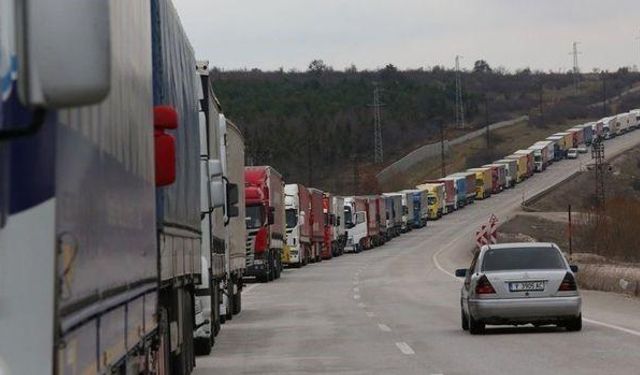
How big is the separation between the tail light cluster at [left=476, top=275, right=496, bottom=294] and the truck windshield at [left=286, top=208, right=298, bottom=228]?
43.5 metres

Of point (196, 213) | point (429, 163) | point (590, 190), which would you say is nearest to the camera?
point (196, 213)

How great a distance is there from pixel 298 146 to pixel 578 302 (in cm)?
16524

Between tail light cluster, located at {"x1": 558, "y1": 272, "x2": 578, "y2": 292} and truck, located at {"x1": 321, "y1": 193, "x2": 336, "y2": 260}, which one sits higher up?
truck, located at {"x1": 321, "y1": 193, "x2": 336, "y2": 260}

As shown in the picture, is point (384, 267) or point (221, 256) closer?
point (221, 256)

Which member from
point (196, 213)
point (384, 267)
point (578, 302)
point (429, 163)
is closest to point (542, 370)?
point (196, 213)

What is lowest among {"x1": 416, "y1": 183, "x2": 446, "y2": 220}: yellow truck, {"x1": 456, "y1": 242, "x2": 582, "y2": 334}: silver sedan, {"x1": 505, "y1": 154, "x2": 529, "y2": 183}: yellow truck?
{"x1": 456, "y1": 242, "x2": 582, "y2": 334}: silver sedan

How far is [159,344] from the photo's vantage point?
1115 centimetres

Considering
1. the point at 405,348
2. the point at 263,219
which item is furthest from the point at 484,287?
the point at 263,219

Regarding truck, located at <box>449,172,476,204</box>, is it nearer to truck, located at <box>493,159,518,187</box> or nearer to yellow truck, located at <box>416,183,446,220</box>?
yellow truck, located at <box>416,183,446,220</box>

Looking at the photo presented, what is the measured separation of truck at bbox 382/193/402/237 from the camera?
106688mm

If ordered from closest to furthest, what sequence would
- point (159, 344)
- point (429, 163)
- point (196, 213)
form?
point (159, 344) < point (196, 213) < point (429, 163)

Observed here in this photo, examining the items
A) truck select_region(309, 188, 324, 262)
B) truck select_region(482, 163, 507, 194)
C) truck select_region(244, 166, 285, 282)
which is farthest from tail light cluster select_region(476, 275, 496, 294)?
truck select_region(482, 163, 507, 194)

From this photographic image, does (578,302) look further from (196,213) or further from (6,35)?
(6,35)

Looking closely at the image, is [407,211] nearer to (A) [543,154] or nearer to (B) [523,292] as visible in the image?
(A) [543,154]
